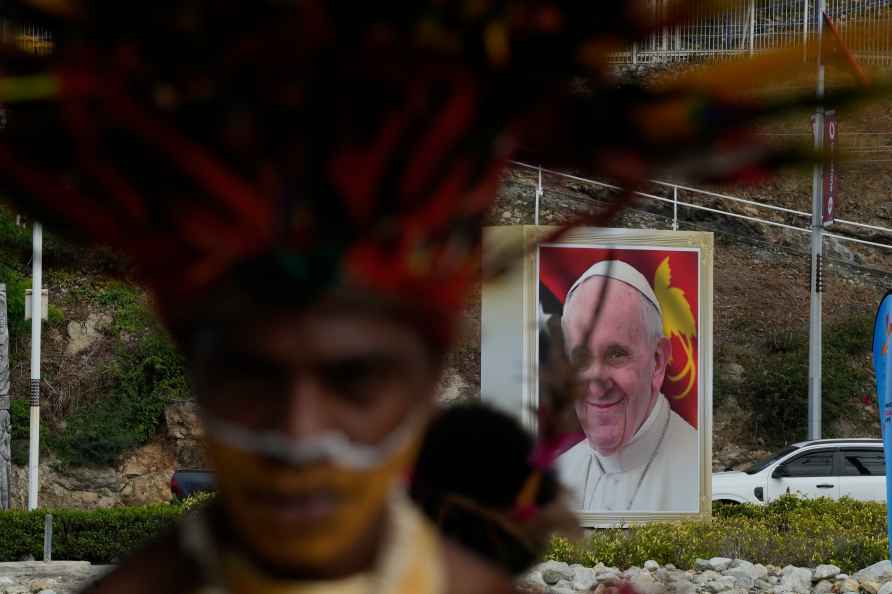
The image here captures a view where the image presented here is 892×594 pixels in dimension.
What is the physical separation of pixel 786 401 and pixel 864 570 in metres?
16.5

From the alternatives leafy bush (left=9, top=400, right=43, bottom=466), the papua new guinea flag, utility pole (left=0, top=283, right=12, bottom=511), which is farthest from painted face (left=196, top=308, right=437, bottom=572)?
leafy bush (left=9, top=400, right=43, bottom=466)

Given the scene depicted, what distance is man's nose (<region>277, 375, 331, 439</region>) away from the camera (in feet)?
4.62

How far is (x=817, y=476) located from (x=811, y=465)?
0.74 ft

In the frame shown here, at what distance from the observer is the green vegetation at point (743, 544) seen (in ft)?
33.0

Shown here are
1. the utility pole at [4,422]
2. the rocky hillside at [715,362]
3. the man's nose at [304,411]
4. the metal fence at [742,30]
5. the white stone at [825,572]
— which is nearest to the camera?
the man's nose at [304,411]

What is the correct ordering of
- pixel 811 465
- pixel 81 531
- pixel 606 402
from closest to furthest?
pixel 81 531 → pixel 606 402 → pixel 811 465

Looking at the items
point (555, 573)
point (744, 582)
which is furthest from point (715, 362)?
point (555, 573)

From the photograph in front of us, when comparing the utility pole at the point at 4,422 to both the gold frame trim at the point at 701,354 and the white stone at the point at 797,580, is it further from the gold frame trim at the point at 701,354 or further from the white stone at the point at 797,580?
the white stone at the point at 797,580

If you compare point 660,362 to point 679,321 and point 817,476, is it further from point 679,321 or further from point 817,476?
point 817,476

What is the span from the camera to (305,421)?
141cm

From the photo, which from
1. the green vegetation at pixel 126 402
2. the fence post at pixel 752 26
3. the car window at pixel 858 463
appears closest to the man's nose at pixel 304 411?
the fence post at pixel 752 26

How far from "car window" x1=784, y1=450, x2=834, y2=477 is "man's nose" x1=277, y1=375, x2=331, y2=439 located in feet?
55.0

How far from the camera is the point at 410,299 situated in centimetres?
147

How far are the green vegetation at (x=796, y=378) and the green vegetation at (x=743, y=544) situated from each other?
42.0ft
